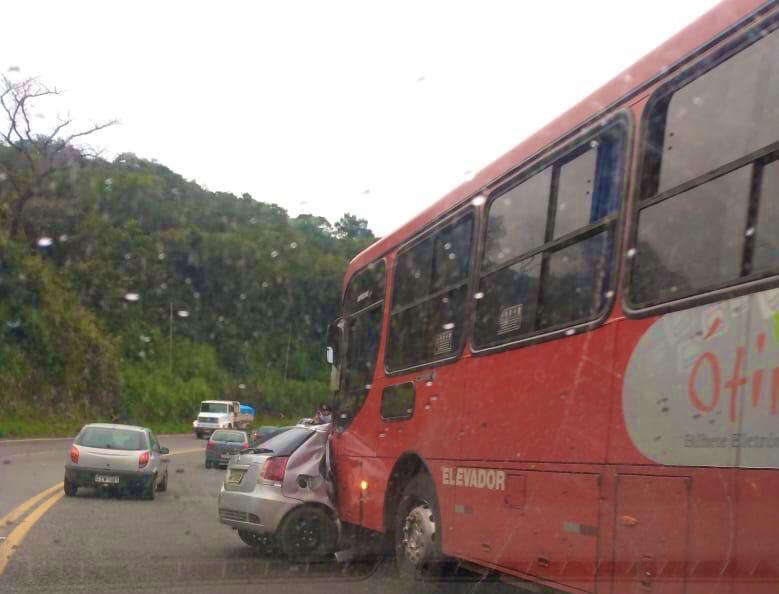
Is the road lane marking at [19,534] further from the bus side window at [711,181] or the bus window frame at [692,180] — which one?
the bus side window at [711,181]

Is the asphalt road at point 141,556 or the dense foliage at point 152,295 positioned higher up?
the dense foliage at point 152,295

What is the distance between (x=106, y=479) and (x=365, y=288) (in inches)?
323

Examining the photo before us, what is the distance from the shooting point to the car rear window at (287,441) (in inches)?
374

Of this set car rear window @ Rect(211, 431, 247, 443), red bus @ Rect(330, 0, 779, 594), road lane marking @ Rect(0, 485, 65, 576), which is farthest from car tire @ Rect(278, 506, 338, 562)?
car rear window @ Rect(211, 431, 247, 443)

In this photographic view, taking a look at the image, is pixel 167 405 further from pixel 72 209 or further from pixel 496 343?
pixel 496 343

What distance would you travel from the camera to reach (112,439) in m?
16.5

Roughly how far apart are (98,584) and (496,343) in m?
3.84

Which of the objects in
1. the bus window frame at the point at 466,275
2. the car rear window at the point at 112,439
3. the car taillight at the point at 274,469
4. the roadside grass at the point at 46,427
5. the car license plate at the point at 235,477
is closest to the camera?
the bus window frame at the point at 466,275

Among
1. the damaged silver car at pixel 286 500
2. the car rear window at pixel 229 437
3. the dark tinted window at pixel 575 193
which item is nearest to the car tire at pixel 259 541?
the damaged silver car at pixel 286 500

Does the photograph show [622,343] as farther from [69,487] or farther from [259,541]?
[69,487]

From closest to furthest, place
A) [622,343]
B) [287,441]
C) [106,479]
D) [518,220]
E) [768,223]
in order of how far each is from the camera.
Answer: [768,223], [622,343], [518,220], [287,441], [106,479]

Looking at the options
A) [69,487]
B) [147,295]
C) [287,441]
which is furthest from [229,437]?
[147,295]

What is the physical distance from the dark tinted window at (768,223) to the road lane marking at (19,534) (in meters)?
6.60

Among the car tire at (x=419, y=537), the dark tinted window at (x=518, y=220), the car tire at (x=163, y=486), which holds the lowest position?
the car tire at (x=163, y=486)
